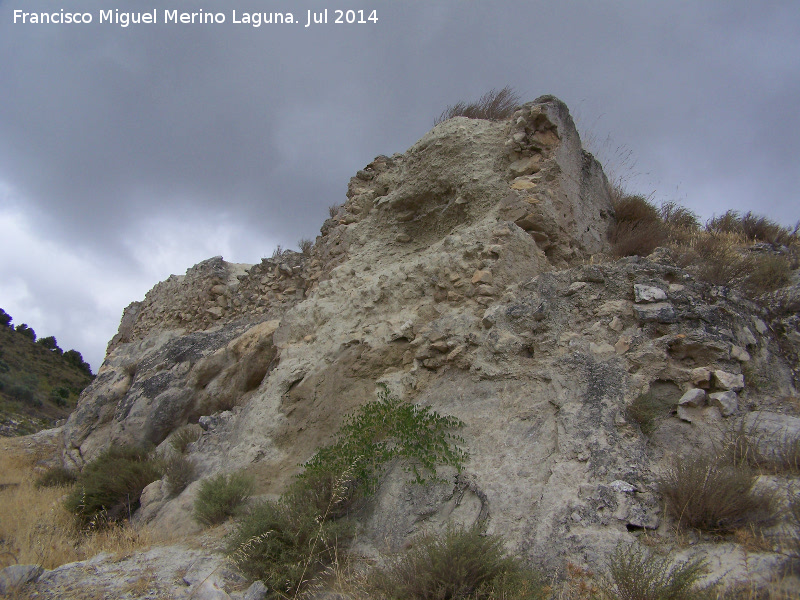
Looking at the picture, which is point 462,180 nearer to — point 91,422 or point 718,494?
point 718,494

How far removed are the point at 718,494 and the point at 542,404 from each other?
54.7 inches

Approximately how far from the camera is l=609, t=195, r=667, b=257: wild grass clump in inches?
254

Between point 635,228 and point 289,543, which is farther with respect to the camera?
point 635,228

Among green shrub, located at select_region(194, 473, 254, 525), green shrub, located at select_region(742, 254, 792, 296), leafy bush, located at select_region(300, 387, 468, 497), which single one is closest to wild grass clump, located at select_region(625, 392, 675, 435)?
leafy bush, located at select_region(300, 387, 468, 497)

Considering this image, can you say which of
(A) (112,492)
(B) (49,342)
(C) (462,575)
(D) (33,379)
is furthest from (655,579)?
(B) (49,342)

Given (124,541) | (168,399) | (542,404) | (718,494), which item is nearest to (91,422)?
(168,399)

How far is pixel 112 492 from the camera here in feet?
20.5

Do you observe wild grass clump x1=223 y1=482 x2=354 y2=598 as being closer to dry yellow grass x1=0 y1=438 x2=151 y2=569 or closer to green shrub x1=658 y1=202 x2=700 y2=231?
dry yellow grass x1=0 y1=438 x2=151 y2=569

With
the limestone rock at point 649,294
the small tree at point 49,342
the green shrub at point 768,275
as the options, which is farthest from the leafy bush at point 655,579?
the small tree at point 49,342

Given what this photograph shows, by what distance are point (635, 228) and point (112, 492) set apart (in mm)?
7507

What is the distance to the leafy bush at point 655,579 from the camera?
2391mm

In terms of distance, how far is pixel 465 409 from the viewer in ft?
14.5

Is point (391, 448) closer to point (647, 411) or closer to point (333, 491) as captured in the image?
point (333, 491)

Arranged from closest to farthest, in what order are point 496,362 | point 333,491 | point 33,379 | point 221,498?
point 333,491
point 496,362
point 221,498
point 33,379
